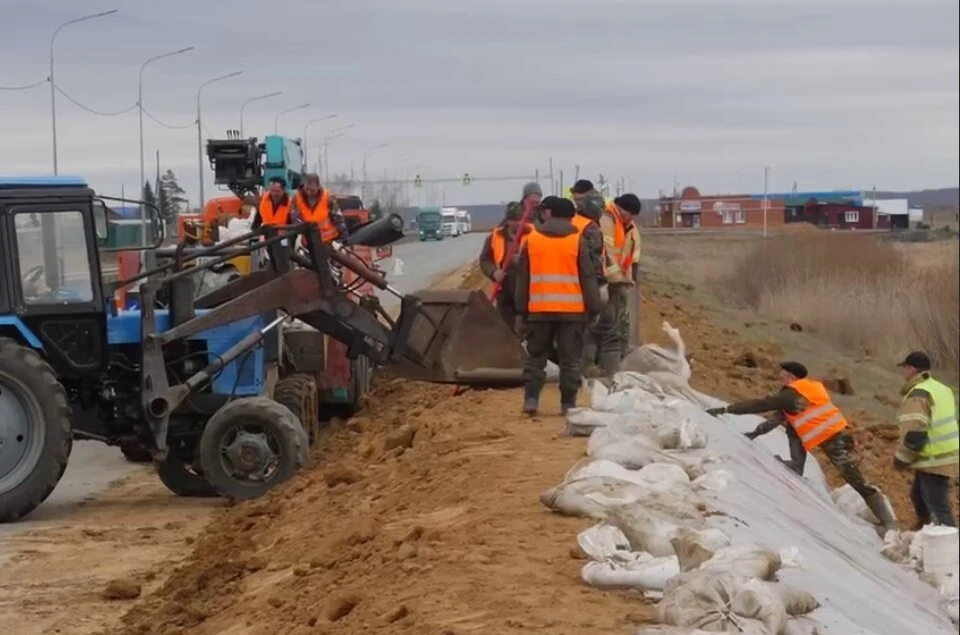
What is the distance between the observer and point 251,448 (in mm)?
13266

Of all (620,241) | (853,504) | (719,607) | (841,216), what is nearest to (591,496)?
(719,607)

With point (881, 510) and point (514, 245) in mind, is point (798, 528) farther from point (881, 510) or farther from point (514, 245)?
point (514, 245)

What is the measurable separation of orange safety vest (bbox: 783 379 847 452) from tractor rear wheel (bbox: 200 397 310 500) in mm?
4427

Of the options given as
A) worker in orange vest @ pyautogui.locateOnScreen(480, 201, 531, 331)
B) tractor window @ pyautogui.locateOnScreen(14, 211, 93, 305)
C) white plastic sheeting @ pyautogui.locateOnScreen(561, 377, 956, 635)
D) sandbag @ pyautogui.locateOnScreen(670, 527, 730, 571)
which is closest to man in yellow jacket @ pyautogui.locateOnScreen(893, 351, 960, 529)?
white plastic sheeting @ pyautogui.locateOnScreen(561, 377, 956, 635)

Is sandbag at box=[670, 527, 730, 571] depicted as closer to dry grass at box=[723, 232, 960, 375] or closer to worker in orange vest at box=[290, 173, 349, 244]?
worker in orange vest at box=[290, 173, 349, 244]

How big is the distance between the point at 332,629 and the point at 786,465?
8.36m

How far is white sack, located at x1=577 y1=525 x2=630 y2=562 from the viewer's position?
7875 millimetres

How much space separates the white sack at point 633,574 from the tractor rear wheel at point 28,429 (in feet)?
20.4

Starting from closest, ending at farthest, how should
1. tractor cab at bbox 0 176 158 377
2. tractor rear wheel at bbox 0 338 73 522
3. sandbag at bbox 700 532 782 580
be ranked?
sandbag at bbox 700 532 782 580 < tractor rear wheel at bbox 0 338 73 522 < tractor cab at bbox 0 176 158 377

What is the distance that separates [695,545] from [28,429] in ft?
22.6

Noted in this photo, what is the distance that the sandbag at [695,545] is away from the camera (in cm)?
730

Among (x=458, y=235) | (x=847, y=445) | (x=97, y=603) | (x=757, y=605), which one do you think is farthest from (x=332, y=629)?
(x=458, y=235)

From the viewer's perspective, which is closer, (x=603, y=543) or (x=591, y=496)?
(x=603, y=543)

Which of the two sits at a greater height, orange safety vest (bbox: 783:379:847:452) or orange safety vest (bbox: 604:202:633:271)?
orange safety vest (bbox: 604:202:633:271)
